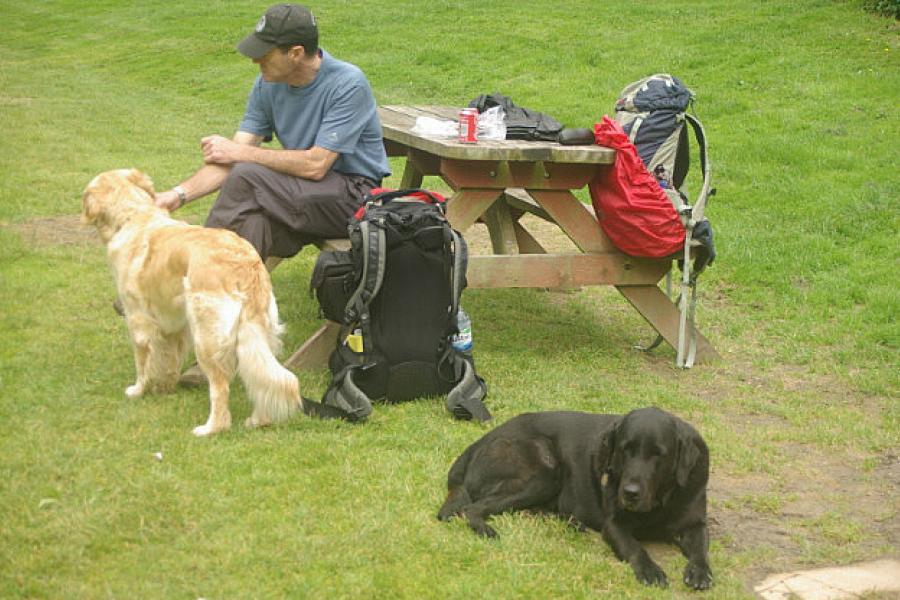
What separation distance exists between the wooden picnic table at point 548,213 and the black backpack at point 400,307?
1.62 ft

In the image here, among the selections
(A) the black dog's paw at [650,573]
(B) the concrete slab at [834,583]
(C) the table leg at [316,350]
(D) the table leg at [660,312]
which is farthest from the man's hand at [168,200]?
(B) the concrete slab at [834,583]

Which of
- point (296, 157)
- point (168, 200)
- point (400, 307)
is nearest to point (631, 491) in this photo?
point (400, 307)

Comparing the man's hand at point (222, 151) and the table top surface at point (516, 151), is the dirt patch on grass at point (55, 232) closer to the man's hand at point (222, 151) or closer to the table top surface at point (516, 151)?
the man's hand at point (222, 151)

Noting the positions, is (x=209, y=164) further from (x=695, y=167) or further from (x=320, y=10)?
(x=320, y=10)

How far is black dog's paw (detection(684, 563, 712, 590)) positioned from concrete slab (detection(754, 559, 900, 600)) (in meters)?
0.20

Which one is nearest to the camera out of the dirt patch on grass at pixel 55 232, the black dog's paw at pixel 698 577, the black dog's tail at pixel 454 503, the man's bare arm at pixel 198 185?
the black dog's paw at pixel 698 577

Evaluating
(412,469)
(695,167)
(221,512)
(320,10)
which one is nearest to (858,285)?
(695,167)

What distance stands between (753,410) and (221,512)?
3117 millimetres

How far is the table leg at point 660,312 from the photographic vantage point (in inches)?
274

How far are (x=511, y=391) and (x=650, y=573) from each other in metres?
2.12

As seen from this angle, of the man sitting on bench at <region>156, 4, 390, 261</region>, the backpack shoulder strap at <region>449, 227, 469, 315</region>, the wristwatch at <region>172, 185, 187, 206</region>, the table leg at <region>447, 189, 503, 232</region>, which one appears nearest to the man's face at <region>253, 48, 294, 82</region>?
the man sitting on bench at <region>156, 4, 390, 261</region>

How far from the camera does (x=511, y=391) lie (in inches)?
244

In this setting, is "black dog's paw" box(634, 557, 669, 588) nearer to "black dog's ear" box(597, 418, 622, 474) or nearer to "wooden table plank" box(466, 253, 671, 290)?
"black dog's ear" box(597, 418, 622, 474)

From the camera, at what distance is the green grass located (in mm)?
4176
